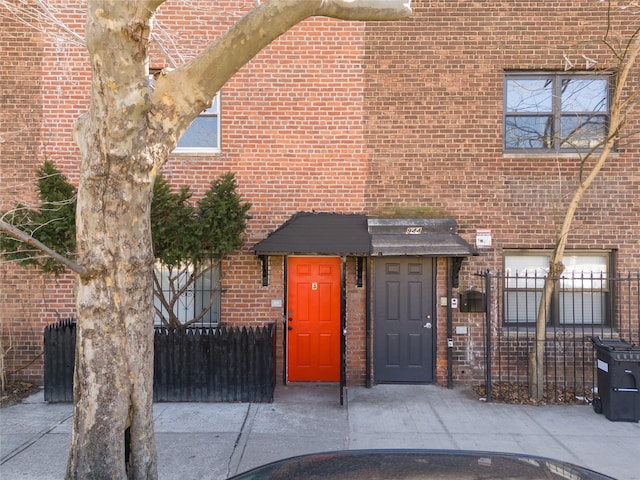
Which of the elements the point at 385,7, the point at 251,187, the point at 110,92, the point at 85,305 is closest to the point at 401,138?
the point at 251,187

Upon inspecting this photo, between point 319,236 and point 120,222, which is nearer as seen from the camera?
point 120,222

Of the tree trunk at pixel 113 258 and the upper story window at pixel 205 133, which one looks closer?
the tree trunk at pixel 113 258

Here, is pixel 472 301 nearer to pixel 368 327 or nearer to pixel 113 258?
pixel 368 327

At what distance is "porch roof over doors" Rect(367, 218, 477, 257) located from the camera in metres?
7.45

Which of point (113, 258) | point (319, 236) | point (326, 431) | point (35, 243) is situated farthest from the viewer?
point (319, 236)

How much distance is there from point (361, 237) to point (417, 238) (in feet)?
3.16

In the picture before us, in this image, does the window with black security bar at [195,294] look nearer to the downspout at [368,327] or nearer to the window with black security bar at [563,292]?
the downspout at [368,327]

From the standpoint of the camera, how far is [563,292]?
8422mm

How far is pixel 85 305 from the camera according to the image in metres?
3.79

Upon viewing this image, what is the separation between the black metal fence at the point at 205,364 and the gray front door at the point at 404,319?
211cm

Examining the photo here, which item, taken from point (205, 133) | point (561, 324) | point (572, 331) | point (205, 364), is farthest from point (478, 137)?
point (205, 364)

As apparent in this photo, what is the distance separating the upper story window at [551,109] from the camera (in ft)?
27.7

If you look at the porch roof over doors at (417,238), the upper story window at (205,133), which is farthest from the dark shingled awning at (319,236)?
the upper story window at (205,133)

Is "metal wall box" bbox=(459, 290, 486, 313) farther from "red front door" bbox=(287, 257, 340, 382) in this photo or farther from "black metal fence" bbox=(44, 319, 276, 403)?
"black metal fence" bbox=(44, 319, 276, 403)
